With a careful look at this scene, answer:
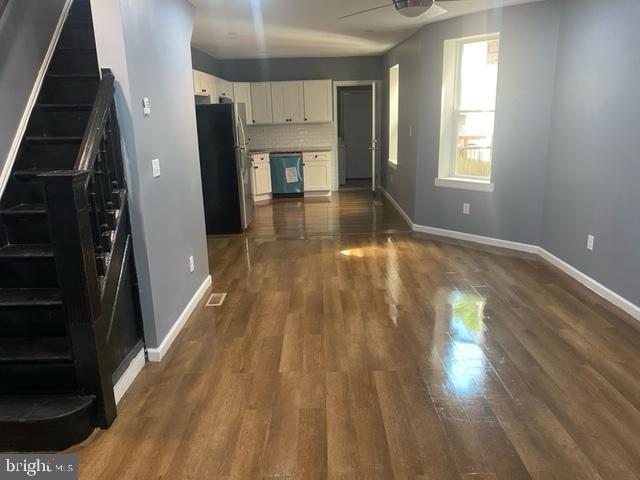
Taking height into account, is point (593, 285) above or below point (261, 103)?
below

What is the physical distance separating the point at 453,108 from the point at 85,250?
4547 millimetres

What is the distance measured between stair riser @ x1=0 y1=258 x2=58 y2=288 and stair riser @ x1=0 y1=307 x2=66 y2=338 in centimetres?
17

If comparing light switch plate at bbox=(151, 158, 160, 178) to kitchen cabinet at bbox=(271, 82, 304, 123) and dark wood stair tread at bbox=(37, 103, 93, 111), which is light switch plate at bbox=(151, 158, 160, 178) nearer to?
dark wood stair tread at bbox=(37, 103, 93, 111)

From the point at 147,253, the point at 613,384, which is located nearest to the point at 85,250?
the point at 147,253

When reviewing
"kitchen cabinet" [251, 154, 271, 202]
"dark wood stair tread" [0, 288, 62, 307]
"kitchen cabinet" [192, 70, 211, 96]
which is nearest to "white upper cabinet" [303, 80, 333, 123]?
"kitchen cabinet" [251, 154, 271, 202]

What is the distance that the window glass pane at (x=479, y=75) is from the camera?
511 centimetres

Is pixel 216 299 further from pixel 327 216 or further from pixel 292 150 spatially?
pixel 292 150

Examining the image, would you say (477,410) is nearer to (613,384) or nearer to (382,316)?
(613,384)

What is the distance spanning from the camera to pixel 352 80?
8.88 m

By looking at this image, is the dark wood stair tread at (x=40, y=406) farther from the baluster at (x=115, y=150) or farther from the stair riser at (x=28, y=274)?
the baluster at (x=115, y=150)

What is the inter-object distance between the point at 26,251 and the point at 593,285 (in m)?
4.07

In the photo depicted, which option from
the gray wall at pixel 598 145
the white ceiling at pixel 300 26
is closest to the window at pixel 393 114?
the white ceiling at pixel 300 26

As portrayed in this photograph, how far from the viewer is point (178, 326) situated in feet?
10.9

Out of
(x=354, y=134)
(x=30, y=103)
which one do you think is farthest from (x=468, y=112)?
(x=354, y=134)
